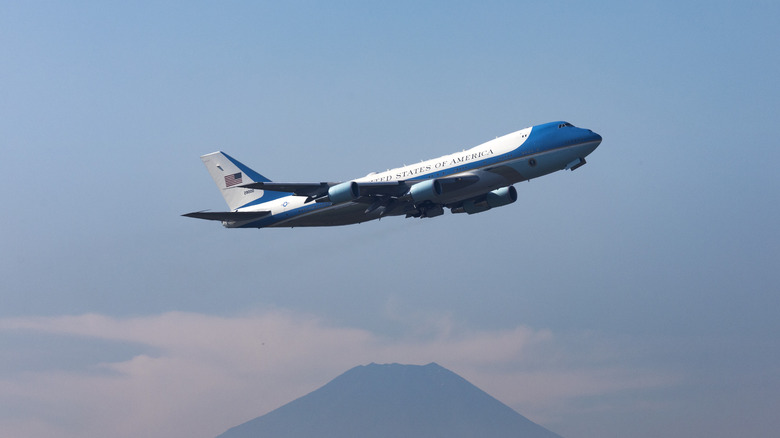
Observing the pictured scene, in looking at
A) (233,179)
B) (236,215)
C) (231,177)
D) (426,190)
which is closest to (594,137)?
(426,190)

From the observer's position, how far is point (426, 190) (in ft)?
201

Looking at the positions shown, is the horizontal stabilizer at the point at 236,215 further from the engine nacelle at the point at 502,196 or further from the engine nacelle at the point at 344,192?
the engine nacelle at the point at 502,196

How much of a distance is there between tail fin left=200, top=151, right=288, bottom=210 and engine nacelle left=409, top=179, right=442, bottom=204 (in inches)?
775

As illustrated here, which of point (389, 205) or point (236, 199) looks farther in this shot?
point (236, 199)

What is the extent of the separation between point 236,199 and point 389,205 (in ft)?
62.3

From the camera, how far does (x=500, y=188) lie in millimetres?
64875

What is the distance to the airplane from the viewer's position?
61.3 metres

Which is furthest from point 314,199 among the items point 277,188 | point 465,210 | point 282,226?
point 465,210

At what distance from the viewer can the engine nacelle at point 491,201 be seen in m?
67.8

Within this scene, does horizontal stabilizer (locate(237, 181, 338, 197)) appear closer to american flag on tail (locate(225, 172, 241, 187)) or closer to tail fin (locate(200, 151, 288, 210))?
tail fin (locate(200, 151, 288, 210))

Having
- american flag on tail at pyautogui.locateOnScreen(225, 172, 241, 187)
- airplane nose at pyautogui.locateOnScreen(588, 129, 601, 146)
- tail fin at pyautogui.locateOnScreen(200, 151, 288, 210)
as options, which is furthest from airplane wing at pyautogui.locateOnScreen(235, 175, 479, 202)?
american flag on tail at pyautogui.locateOnScreen(225, 172, 241, 187)

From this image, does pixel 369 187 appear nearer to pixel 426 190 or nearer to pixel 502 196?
pixel 426 190

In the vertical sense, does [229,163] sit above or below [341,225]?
above

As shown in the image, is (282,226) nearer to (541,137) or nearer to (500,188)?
(500,188)
